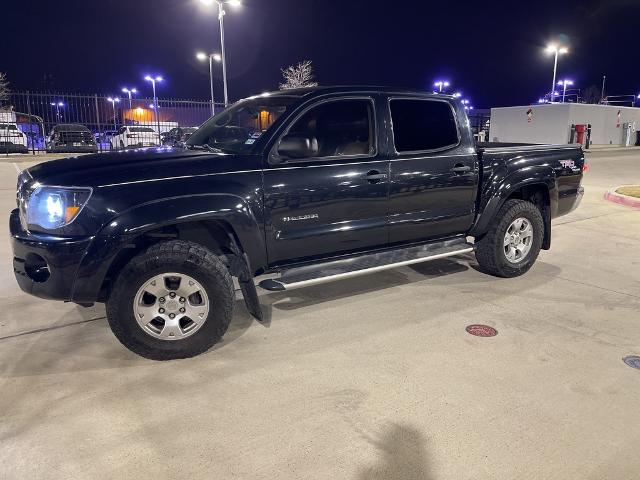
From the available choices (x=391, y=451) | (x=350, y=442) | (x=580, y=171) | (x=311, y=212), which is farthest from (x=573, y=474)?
(x=580, y=171)

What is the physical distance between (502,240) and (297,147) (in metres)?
2.55

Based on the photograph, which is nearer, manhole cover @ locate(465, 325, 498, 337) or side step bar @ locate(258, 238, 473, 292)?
side step bar @ locate(258, 238, 473, 292)

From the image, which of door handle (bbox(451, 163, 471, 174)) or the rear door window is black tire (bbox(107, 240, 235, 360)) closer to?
the rear door window

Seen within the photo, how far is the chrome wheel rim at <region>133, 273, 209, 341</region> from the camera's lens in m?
3.62

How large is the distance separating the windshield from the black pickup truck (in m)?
0.02

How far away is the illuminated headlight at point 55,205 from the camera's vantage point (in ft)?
11.3

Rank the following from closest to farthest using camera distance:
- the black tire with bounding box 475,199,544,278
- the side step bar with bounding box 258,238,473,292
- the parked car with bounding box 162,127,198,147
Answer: the side step bar with bounding box 258,238,473,292, the parked car with bounding box 162,127,198,147, the black tire with bounding box 475,199,544,278

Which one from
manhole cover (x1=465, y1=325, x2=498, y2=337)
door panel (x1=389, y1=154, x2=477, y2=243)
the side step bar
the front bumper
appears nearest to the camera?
the front bumper

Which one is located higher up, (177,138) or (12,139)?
(177,138)

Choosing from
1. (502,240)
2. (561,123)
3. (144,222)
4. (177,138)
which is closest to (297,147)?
(144,222)

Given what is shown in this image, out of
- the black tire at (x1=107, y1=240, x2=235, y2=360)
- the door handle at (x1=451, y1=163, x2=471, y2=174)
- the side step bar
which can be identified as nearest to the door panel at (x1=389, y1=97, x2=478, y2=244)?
the door handle at (x1=451, y1=163, x2=471, y2=174)

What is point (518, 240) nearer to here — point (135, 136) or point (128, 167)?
point (128, 167)

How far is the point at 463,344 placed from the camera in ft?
13.0

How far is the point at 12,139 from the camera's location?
23.4m
